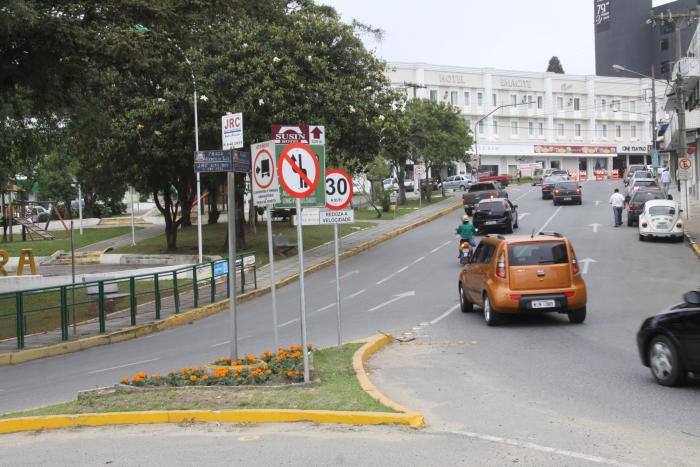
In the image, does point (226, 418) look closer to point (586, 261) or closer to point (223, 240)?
point (586, 261)

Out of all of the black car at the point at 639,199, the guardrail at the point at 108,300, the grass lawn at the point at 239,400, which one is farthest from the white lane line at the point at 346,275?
the grass lawn at the point at 239,400

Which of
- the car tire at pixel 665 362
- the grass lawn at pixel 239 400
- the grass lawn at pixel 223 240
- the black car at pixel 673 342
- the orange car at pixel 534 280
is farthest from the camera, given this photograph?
the grass lawn at pixel 223 240

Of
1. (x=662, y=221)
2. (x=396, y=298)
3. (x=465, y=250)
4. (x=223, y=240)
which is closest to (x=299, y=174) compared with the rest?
(x=396, y=298)

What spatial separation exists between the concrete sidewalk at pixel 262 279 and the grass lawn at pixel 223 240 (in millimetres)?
1014

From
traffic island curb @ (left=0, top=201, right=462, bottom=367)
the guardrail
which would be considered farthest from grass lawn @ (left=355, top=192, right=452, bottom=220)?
the guardrail

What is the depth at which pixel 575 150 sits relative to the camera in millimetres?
91812

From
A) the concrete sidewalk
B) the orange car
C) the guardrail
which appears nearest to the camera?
the orange car

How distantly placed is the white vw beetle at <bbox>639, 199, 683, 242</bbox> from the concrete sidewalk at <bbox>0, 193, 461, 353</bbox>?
11.9 metres

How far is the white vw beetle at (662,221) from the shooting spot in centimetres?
2850

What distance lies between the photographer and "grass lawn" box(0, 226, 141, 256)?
1529 inches

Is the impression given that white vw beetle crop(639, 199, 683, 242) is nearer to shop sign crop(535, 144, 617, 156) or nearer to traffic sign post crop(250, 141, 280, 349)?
traffic sign post crop(250, 141, 280, 349)

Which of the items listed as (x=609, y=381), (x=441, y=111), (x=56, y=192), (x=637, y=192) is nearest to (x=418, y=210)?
(x=441, y=111)

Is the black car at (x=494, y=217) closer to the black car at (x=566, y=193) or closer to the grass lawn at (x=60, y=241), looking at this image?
the black car at (x=566, y=193)

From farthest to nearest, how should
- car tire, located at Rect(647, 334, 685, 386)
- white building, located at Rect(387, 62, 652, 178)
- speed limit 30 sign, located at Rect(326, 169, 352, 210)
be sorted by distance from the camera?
white building, located at Rect(387, 62, 652, 178) < speed limit 30 sign, located at Rect(326, 169, 352, 210) < car tire, located at Rect(647, 334, 685, 386)
